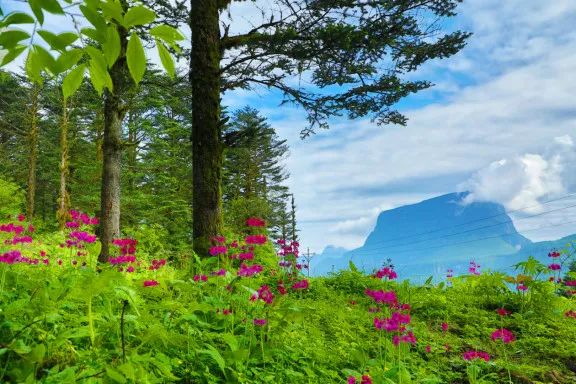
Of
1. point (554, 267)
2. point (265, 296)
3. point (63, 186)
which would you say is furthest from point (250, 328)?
point (63, 186)

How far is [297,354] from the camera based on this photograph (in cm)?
334

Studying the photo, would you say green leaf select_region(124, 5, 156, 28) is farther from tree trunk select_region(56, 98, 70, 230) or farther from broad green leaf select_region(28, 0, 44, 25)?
tree trunk select_region(56, 98, 70, 230)

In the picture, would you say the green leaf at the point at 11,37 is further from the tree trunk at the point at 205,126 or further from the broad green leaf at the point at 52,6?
the tree trunk at the point at 205,126

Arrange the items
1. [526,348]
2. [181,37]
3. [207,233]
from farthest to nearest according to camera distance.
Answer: [207,233], [526,348], [181,37]

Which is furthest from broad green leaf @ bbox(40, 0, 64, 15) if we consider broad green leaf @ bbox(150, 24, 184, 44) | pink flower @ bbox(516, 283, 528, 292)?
pink flower @ bbox(516, 283, 528, 292)

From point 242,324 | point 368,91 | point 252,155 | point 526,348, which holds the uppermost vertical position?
point 252,155

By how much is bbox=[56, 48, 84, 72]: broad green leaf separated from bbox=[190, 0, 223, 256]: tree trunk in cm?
434

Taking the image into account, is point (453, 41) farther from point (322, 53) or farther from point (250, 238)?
point (250, 238)

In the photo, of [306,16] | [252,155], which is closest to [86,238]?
[306,16]

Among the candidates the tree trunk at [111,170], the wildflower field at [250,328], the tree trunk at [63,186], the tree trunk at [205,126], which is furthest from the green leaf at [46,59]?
the tree trunk at [63,186]

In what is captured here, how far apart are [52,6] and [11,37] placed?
15 cm

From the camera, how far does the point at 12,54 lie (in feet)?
4.14

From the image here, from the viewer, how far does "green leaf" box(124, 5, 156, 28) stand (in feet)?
3.73

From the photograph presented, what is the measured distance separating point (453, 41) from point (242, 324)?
652 cm
